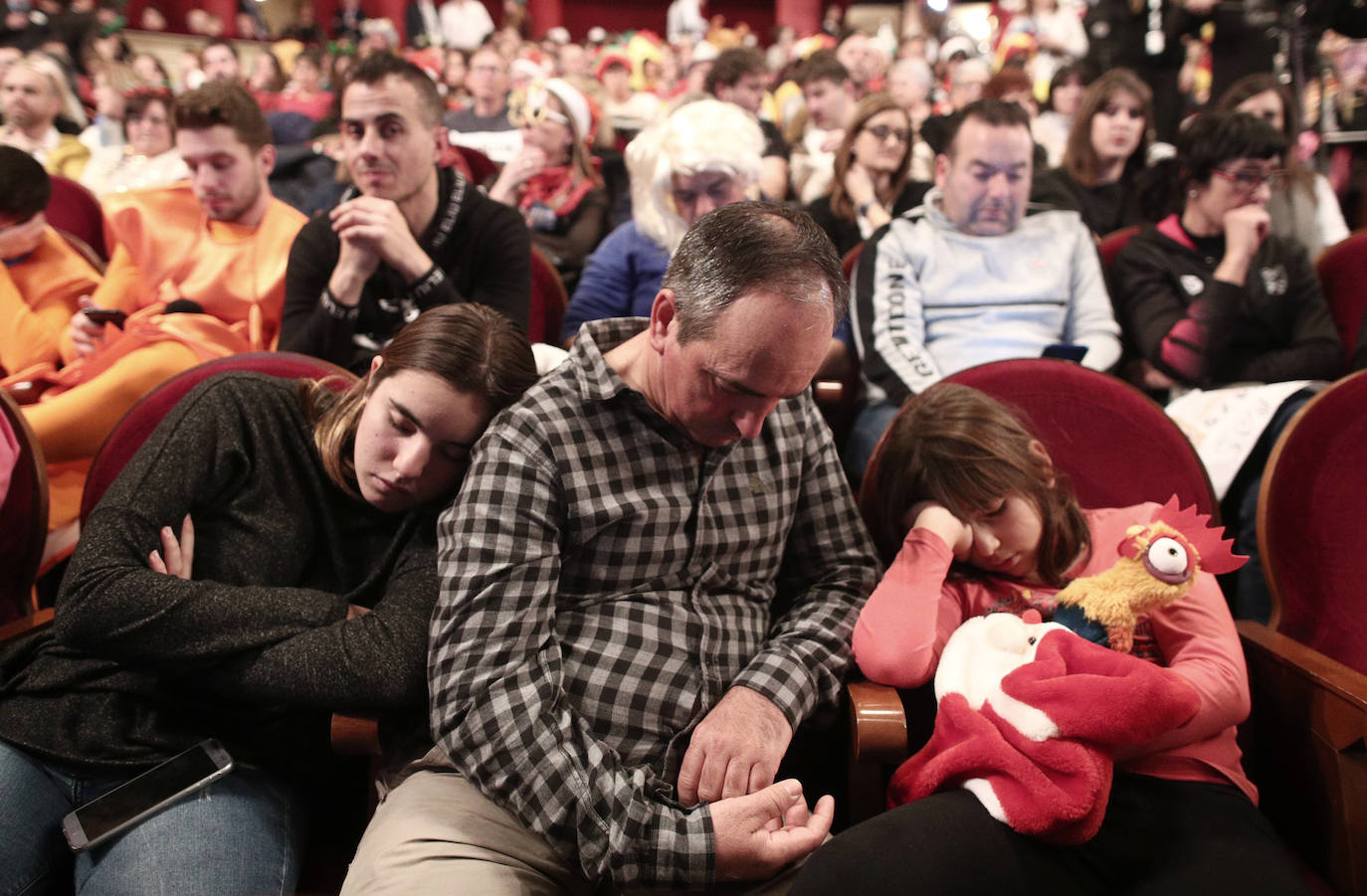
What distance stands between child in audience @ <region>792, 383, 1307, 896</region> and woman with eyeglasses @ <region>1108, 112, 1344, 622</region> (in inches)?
35.3

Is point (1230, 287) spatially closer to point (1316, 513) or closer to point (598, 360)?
point (1316, 513)

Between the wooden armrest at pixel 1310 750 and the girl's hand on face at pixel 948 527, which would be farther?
the girl's hand on face at pixel 948 527

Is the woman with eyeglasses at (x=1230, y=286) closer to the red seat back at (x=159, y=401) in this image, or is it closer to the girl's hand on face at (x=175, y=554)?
the red seat back at (x=159, y=401)

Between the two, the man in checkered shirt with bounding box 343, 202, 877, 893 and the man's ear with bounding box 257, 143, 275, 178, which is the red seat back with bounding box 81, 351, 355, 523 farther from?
the man's ear with bounding box 257, 143, 275, 178

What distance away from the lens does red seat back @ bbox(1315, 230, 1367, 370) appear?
2133 mm

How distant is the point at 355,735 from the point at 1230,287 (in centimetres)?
216

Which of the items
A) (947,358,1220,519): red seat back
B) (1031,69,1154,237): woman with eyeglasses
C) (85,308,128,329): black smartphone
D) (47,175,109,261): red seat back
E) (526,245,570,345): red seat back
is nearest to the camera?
(947,358,1220,519): red seat back

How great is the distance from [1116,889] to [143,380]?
203cm

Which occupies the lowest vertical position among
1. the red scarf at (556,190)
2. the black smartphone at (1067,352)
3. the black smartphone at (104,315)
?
the black smartphone at (1067,352)

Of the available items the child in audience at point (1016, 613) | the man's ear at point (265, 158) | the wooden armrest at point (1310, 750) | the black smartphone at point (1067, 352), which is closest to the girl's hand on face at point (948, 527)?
the child in audience at point (1016, 613)

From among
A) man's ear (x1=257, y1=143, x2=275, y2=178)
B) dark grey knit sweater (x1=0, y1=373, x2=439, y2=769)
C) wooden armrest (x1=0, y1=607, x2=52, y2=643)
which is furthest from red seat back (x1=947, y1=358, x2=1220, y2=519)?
man's ear (x1=257, y1=143, x2=275, y2=178)

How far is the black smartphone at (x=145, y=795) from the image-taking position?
1078mm

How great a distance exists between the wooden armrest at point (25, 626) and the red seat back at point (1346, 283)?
2.72m

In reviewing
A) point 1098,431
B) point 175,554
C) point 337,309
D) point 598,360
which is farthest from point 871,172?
point 175,554
